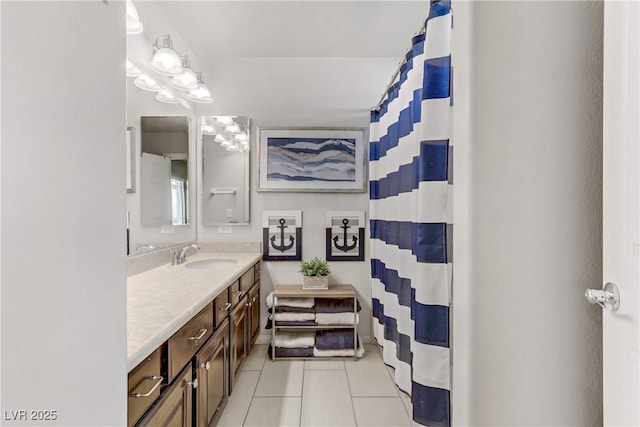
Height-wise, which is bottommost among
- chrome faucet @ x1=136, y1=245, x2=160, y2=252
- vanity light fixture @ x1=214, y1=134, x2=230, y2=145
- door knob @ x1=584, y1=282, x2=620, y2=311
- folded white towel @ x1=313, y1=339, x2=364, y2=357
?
folded white towel @ x1=313, y1=339, x2=364, y2=357

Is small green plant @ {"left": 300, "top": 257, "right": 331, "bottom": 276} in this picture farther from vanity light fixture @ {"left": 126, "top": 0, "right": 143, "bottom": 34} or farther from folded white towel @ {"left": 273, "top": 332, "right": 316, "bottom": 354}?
vanity light fixture @ {"left": 126, "top": 0, "right": 143, "bottom": 34}

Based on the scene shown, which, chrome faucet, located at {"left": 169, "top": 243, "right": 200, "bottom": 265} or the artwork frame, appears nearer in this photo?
chrome faucet, located at {"left": 169, "top": 243, "right": 200, "bottom": 265}

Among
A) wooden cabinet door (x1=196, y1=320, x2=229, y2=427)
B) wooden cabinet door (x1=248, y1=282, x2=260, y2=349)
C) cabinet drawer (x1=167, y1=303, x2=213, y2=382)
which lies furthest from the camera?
wooden cabinet door (x1=248, y1=282, x2=260, y2=349)

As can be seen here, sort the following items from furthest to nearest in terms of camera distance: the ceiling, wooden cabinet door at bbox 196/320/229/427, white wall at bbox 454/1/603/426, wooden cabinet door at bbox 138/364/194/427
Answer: the ceiling
wooden cabinet door at bbox 196/320/229/427
wooden cabinet door at bbox 138/364/194/427
white wall at bbox 454/1/603/426

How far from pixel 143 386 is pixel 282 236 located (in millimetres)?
2007

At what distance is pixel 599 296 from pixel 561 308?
0.40 ft

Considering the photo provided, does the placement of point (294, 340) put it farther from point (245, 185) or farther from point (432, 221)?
point (432, 221)

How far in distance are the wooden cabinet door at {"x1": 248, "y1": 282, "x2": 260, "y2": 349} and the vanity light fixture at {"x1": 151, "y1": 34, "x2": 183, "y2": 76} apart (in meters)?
1.62

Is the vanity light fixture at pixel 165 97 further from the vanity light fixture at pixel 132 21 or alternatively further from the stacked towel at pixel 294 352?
the stacked towel at pixel 294 352

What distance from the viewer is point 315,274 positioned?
8.79 feet

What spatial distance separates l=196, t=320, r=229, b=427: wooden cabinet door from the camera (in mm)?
1387

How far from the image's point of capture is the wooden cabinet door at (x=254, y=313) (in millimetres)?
2480

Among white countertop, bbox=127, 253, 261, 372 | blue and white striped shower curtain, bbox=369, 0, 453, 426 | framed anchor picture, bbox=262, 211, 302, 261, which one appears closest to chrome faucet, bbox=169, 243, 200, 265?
white countertop, bbox=127, 253, 261, 372

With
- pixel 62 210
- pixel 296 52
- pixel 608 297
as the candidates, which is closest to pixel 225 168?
pixel 296 52
